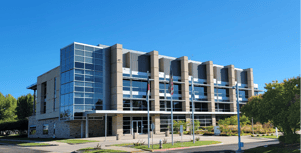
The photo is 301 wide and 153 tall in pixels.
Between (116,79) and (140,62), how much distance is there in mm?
7817

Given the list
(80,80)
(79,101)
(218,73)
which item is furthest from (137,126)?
(218,73)

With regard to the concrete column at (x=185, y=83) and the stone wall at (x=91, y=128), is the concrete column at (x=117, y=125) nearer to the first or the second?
the stone wall at (x=91, y=128)

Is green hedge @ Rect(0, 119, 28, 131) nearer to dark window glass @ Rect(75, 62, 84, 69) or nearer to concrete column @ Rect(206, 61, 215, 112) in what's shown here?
dark window glass @ Rect(75, 62, 84, 69)

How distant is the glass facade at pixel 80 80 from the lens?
45.8 meters

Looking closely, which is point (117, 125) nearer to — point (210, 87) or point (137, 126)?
point (137, 126)

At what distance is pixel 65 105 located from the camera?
47.1 metres

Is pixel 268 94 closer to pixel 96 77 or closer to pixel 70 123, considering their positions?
pixel 96 77

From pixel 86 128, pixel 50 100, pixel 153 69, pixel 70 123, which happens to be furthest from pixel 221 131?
pixel 50 100

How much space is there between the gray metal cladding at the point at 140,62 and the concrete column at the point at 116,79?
4.19 meters

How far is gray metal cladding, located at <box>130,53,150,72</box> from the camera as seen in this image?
173 ft

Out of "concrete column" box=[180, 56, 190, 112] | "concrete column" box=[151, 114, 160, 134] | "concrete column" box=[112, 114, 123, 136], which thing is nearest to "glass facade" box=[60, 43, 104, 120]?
"concrete column" box=[112, 114, 123, 136]

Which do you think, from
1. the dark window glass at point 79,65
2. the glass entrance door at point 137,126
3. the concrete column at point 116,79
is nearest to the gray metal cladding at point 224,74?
the glass entrance door at point 137,126

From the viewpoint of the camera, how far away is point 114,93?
48.7m

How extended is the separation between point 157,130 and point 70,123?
17.0 metres
